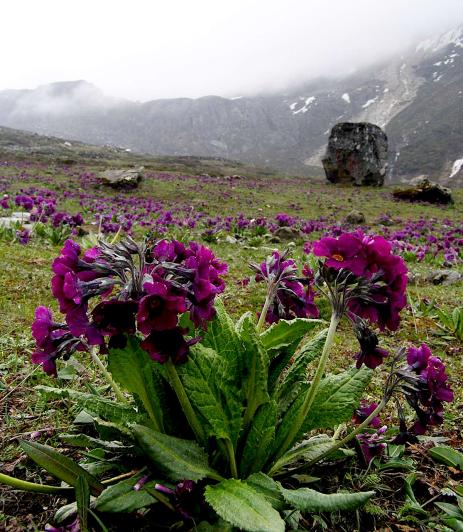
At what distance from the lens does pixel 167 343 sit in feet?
5.47

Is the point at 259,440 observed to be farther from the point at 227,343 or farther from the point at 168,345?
the point at 168,345

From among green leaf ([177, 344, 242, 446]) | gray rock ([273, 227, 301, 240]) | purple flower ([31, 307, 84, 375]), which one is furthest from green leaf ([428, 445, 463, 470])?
gray rock ([273, 227, 301, 240])

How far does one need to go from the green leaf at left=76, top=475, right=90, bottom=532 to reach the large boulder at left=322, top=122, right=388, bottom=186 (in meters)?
47.0

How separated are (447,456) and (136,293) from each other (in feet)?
6.81

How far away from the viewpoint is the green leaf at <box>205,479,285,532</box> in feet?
5.25

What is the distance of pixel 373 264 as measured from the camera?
1836mm

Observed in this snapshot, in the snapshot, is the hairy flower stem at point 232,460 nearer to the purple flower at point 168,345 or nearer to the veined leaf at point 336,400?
the veined leaf at point 336,400

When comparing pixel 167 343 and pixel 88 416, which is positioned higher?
pixel 167 343

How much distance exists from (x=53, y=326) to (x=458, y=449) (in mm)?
2505

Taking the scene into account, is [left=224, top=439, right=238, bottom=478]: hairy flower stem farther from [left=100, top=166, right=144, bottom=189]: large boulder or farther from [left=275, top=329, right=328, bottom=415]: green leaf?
[left=100, top=166, right=144, bottom=189]: large boulder

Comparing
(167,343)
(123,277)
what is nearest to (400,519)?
(167,343)

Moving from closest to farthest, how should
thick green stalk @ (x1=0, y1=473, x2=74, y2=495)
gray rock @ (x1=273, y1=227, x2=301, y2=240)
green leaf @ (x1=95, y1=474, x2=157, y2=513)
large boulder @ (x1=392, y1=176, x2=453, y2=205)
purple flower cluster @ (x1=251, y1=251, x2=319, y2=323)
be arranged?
1. thick green stalk @ (x1=0, y1=473, x2=74, y2=495)
2. green leaf @ (x1=95, y1=474, x2=157, y2=513)
3. purple flower cluster @ (x1=251, y1=251, x2=319, y2=323)
4. gray rock @ (x1=273, y1=227, x2=301, y2=240)
5. large boulder @ (x1=392, y1=176, x2=453, y2=205)

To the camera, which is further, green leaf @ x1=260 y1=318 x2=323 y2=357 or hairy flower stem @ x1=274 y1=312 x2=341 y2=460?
green leaf @ x1=260 y1=318 x2=323 y2=357

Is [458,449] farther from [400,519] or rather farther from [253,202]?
[253,202]
